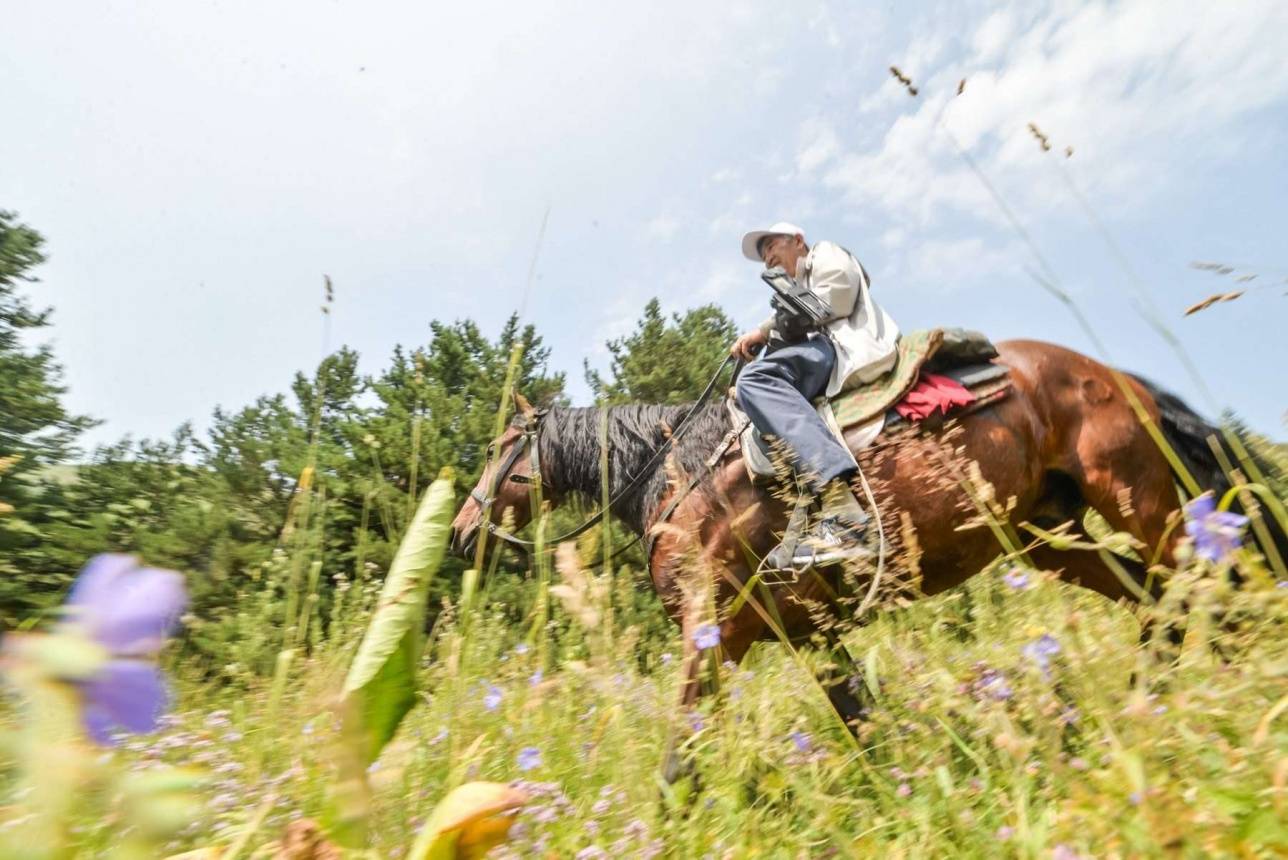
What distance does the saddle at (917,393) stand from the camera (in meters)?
2.88

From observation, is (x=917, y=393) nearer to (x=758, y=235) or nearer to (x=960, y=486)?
(x=960, y=486)

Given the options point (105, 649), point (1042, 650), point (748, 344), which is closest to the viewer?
point (105, 649)

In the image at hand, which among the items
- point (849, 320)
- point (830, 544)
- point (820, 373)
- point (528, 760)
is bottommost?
point (528, 760)

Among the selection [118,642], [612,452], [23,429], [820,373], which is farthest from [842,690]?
[23,429]

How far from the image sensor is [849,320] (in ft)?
10.9

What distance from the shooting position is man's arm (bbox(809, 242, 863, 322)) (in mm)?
3262

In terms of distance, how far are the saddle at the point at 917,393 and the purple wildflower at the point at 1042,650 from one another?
1.64 meters

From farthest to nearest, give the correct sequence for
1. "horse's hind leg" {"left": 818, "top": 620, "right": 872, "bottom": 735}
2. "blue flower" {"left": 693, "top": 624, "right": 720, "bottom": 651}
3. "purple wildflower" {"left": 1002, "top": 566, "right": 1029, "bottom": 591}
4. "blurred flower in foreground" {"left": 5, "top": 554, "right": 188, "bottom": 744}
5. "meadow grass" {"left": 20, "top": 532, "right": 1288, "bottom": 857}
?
"horse's hind leg" {"left": 818, "top": 620, "right": 872, "bottom": 735} < "blue flower" {"left": 693, "top": 624, "right": 720, "bottom": 651} < "purple wildflower" {"left": 1002, "top": 566, "right": 1029, "bottom": 591} < "meadow grass" {"left": 20, "top": 532, "right": 1288, "bottom": 857} < "blurred flower in foreground" {"left": 5, "top": 554, "right": 188, "bottom": 744}

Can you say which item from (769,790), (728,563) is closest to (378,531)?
(728,563)

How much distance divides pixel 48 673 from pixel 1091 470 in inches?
136

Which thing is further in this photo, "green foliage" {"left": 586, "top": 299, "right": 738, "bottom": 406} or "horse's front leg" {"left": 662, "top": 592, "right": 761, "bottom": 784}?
"green foliage" {"left": 586, "top": 299, "right": 738, "bottom": 406}

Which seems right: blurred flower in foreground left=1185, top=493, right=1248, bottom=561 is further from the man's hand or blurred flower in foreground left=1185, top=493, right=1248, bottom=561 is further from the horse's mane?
the man's hand

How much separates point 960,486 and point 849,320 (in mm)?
1060

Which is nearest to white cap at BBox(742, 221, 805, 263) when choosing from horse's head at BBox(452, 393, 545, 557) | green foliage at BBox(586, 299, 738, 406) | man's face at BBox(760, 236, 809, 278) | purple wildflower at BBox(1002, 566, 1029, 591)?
man's face at BBox(760, 236, 809, 278)
